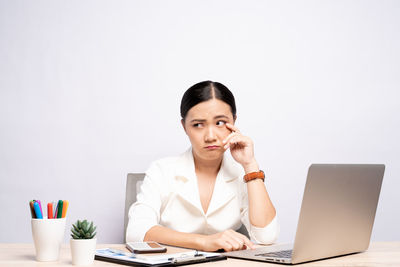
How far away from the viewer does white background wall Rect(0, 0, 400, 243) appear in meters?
2.41

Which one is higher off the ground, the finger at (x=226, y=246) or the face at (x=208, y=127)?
the face at (x=208, y=127)

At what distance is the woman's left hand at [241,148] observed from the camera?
1725 millimetres

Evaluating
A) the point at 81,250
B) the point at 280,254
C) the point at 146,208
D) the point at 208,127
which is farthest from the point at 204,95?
the point at 81,250

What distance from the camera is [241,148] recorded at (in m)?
1.78

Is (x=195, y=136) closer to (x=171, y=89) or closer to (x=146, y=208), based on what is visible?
(x=146, y=208)

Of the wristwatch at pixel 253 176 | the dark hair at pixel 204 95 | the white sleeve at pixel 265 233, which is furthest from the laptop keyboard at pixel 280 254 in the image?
the dark hair at pixel 204 95

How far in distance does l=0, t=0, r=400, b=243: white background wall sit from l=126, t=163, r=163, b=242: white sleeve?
2.20 feet

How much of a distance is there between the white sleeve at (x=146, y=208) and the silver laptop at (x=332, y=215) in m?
0.49

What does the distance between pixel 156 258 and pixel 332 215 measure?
17.1 inches

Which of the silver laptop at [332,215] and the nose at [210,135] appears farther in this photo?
the nose at [210,135]

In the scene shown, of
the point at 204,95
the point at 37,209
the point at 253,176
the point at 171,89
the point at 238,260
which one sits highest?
the point at 171,89

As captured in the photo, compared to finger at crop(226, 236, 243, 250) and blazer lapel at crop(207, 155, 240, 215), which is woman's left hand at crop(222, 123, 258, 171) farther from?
finger at crop(226, 236, 243, 250)

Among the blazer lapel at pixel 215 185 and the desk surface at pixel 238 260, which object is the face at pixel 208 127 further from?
the desk surface at pixel 238 260

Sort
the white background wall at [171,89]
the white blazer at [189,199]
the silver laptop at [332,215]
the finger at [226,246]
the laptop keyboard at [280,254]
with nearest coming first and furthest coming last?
the silver laptop at [332,215]
the laptop keyboard at [280,254]
the finger at [226,246]
the white blazer at [189,199]
the white background wall at [171,89]
